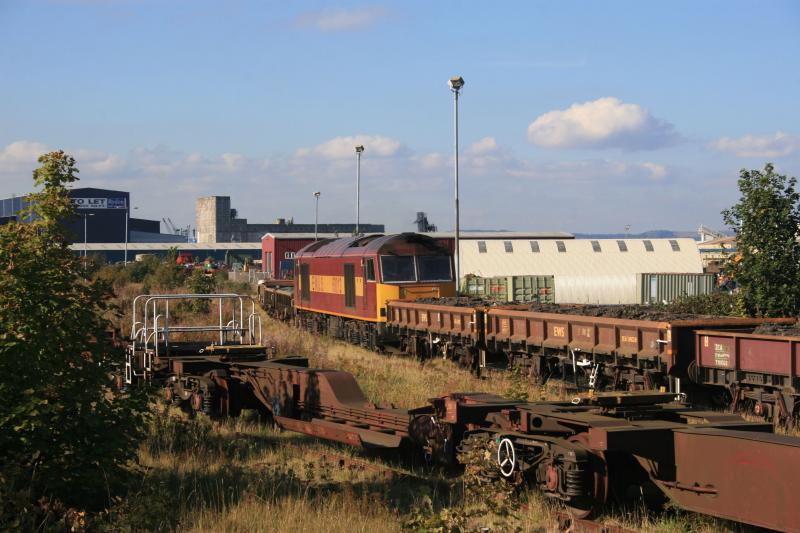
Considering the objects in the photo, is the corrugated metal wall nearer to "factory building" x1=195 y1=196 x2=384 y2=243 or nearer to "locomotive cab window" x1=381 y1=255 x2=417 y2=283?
"locomotive cab window" x1=381 y1=255 x2=417 y2=283

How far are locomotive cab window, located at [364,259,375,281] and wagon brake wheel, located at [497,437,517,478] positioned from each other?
17.3 metres

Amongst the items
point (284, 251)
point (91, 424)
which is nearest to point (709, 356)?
point (91, 424)

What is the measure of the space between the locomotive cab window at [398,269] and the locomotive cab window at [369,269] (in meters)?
0.39

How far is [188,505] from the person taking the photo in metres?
9.32

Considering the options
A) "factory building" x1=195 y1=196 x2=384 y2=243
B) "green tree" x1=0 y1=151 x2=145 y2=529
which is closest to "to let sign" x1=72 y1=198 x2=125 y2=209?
"factory building" x1=195 y1=196 x2=384 y2=243

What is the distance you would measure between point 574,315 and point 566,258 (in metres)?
36.3

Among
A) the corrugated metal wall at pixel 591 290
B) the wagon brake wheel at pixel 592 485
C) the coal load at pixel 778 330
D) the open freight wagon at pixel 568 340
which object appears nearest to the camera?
the wagon brake wheel at pixel 592 485

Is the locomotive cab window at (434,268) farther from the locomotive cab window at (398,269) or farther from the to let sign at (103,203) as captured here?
the to let sign at (103,203)

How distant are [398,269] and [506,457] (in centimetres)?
1729

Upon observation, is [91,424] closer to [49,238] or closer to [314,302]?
[49,238]

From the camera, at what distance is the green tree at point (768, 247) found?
21328mm

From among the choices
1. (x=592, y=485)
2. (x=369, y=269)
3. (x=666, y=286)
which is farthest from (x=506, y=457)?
(x=666, y=286)

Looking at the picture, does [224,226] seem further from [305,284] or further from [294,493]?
[294,493]

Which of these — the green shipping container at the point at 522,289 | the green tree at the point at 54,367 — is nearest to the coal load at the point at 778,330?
the green tree at the point at 54,367
